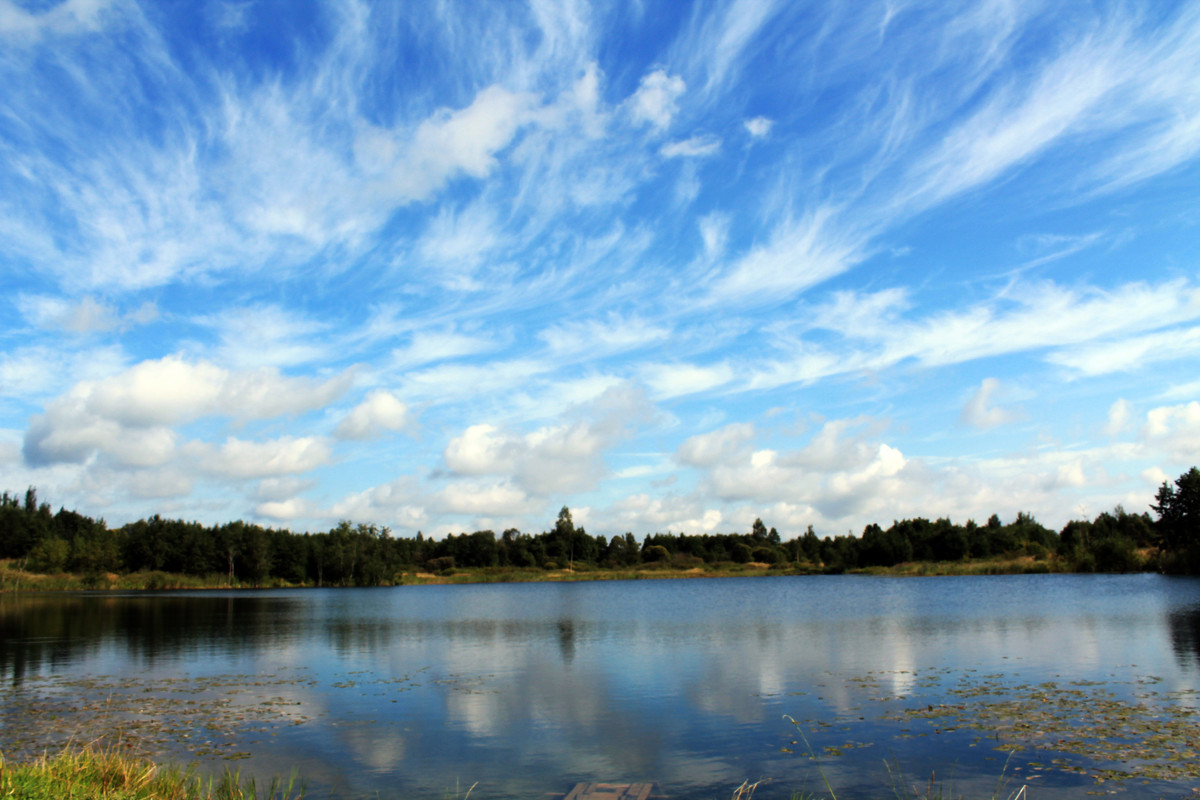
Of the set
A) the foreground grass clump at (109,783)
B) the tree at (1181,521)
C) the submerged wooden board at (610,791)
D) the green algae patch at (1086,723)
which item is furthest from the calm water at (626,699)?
the tree at (1181,521)

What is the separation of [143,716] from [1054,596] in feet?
259

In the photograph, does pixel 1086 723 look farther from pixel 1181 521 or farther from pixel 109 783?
pixel 1181 521

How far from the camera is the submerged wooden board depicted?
15.7 m

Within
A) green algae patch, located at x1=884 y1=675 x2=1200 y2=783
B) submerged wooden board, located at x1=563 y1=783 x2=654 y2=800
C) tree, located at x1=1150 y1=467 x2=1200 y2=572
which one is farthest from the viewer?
tree, located at x1=1150 y1=467 x2=1200 y2=572

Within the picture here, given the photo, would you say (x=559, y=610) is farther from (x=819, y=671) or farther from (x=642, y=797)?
(x=642, y=797)

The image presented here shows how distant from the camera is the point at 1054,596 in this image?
→ 2948 inches

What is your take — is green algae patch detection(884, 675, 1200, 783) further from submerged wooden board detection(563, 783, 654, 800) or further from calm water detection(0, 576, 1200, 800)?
submerged wooden board detection(563, 783, 654, 800)

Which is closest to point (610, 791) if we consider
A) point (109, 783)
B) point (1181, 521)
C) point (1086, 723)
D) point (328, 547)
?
point (109, 783)

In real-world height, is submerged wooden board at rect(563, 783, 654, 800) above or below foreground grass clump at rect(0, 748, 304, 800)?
below

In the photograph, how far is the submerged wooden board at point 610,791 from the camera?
15734mm

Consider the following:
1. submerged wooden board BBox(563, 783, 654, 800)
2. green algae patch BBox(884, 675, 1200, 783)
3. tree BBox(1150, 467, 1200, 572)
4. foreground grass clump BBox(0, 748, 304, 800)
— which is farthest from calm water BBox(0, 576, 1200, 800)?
tree BBox(1150, 467, 1200, 572)

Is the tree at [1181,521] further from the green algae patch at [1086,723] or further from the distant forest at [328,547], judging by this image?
the green algae patch at [1086,723]

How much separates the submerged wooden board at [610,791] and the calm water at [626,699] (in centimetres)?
58

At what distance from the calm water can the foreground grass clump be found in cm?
204
